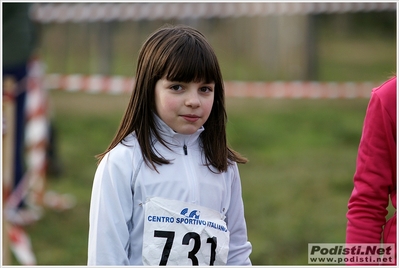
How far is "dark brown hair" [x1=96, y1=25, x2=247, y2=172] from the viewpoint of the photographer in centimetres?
278

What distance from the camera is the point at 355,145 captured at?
368 inches

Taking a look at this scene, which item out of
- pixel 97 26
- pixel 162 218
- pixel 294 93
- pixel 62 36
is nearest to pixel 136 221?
pixel 162 218

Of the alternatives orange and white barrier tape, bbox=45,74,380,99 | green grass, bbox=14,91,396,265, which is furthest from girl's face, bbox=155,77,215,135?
orange and white barrier tape, bbox=45,74,380,99

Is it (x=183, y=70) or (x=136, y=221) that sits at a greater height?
(x=183, y=70)

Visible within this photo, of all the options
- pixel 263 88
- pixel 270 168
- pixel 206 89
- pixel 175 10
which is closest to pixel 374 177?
pixel 206 89

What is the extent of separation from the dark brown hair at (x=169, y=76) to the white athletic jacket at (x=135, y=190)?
3 centimetres

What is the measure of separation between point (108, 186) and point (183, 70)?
1.55ft

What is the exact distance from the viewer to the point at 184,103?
2.77m

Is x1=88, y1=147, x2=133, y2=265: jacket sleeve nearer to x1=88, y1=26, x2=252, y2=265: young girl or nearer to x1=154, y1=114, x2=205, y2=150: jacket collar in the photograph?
x1=88, y1=26, x2=252, y2=265: young girl

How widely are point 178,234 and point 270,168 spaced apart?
5611mm

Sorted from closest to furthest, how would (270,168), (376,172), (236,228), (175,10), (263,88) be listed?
(376,172)
(236,228)
(270,168)
(263,88)
(175,10)

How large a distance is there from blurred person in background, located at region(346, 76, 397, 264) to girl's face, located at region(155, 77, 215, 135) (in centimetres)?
57

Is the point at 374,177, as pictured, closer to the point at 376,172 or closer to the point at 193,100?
the point at 376,172

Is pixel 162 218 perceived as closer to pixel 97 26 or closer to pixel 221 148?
pixel 221 148
